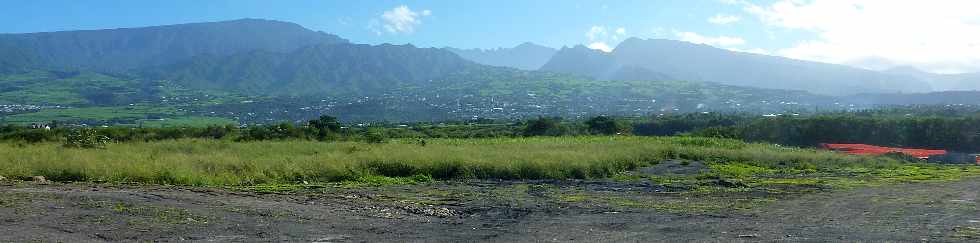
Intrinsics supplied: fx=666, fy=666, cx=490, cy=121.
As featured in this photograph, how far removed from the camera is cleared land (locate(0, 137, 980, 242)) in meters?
11.0

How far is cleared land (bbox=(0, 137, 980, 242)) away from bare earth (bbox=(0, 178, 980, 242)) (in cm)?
4

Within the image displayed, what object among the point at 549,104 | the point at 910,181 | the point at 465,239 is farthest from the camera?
the point at 549,104

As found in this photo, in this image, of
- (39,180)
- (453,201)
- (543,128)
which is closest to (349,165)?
(453,201)

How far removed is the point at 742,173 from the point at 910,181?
20.2 ft

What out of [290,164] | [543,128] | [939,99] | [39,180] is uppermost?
[939,99]

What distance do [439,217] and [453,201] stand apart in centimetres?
278

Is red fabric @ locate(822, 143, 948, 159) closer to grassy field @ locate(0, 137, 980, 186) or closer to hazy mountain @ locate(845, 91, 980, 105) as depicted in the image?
grassy field @ locate(0, 137, 980, 186)

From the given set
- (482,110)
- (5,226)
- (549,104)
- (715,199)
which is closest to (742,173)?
(715,199)

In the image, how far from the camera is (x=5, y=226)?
9758 millimetres

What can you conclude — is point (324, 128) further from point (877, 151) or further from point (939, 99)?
point (939, 99)

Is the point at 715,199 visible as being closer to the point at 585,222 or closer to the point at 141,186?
the point at 585,222

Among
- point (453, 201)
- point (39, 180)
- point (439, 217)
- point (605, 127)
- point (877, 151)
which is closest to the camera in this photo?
point (439, 217)

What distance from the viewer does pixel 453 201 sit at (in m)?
16.1

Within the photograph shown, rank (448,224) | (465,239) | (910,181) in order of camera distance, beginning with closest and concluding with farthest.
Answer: (465,239), (448,224), (910,181)
